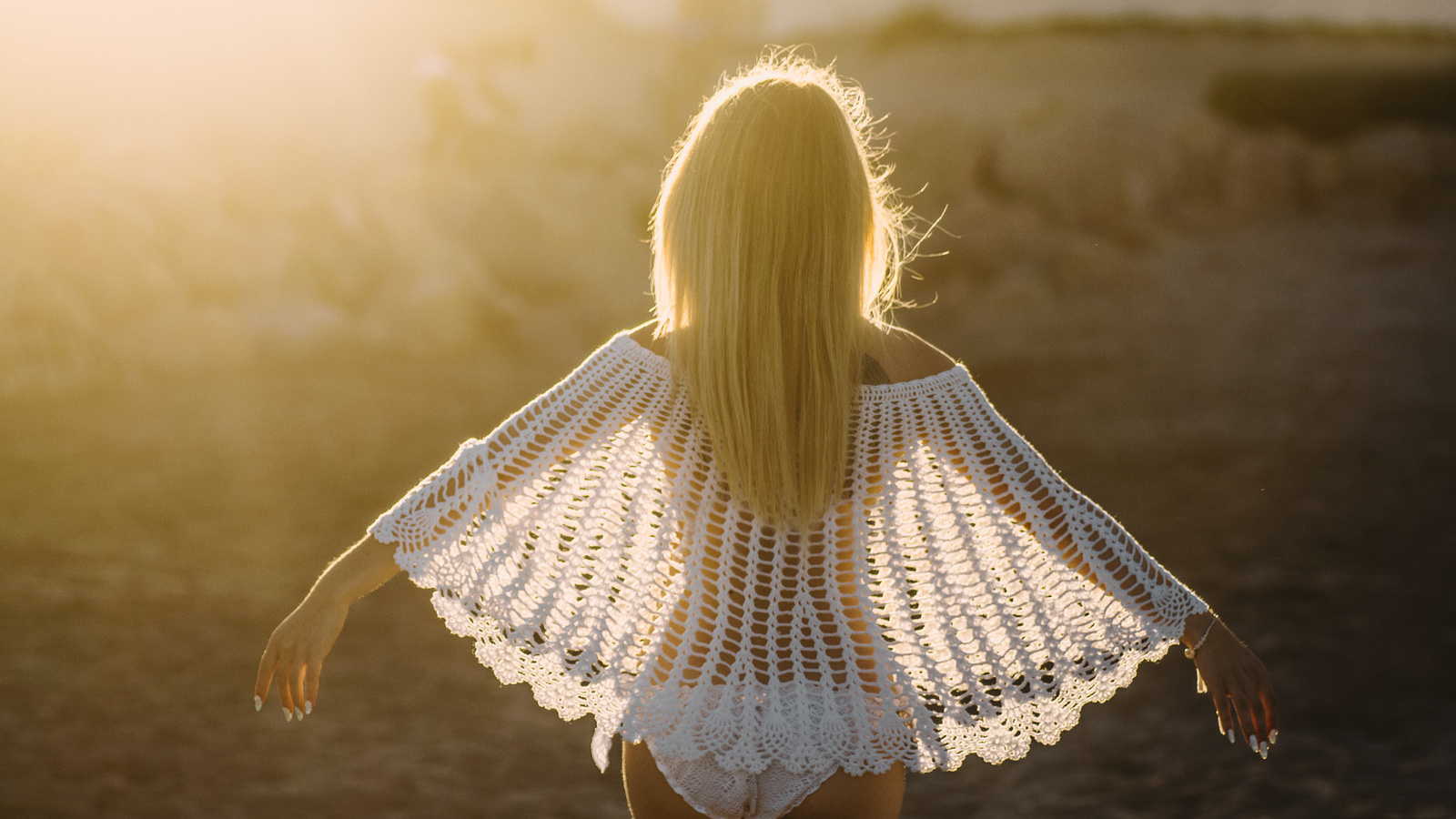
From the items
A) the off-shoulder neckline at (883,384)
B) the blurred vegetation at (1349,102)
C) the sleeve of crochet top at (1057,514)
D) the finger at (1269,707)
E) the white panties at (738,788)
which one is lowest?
the finger at (1269,707)

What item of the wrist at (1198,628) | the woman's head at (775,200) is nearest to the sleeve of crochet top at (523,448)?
the woman's head at (775,200)

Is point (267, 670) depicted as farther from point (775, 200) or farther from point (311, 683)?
point (775, 200)

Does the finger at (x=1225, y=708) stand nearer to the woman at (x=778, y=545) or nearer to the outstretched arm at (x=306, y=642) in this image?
the woman at (x=778, y=545)

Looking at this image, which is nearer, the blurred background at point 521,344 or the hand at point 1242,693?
the hand at point 1242,693

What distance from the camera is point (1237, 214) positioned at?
1709 centimetres

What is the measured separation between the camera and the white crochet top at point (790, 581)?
203 centimetres

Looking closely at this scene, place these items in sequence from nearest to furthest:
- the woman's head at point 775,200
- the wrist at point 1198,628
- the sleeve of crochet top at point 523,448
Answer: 1. the woman's head at point 775,200
2. the wrist at point 1198,628
3. the sleeve of crochet top at point 523,448

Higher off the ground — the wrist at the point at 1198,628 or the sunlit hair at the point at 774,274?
the sunlit hair at the point at 774,274

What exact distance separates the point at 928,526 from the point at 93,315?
9380mm

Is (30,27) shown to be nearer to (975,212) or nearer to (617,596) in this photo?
(975,212)

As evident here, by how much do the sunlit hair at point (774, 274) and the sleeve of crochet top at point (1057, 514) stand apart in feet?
0.94

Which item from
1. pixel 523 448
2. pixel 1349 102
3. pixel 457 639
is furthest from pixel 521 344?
pixel 1349 102

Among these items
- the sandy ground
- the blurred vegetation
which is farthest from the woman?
the blurred vegetation

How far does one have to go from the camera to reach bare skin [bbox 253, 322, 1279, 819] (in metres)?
1.92
